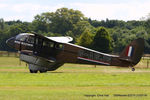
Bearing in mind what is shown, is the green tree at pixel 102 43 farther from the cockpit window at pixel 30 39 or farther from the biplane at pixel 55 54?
the cockpit window at pixel 30 39

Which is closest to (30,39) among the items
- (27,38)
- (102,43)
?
(27,38)

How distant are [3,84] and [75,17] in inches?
5785

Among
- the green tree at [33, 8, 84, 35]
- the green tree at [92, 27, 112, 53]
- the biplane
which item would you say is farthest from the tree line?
the biplane

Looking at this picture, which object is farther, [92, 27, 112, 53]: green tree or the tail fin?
[92, 27, 112, 53]: green tree

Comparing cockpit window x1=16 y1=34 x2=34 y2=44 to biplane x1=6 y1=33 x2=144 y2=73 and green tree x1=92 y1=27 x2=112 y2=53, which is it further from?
green tree x1=92 y1=27 x2=112 y2=53

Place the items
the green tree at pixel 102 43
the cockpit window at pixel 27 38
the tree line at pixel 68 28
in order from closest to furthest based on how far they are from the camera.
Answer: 1. the cockpit window at pixel 27 38
2. the green tree at pixel 102 43
3. the tree line at pixel 68 28

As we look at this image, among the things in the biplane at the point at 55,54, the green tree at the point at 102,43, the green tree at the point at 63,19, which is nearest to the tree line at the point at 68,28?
the green tree at the point at 63,19

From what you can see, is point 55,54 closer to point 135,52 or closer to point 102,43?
point 135,52

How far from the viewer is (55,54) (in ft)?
121

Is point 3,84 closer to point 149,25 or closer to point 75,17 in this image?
point 149,25

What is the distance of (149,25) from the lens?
500 ft

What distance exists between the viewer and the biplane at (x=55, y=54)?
118 ft

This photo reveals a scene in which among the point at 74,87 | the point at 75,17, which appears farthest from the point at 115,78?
the point at 75,17

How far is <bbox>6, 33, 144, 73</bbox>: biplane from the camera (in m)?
35.9
